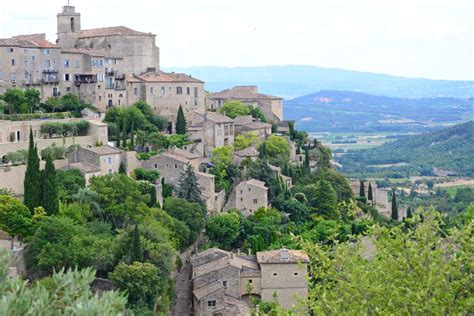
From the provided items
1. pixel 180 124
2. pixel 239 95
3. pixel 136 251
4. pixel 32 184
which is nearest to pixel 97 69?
pixel 180 124

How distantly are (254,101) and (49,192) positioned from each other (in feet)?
132

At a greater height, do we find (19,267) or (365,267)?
(365,267)

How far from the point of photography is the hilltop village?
41469 mm

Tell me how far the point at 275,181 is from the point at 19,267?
23487 millimetres

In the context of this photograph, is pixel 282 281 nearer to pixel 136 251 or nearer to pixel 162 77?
pixel 136 251

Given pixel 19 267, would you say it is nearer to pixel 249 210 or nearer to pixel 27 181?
pixel 27 181

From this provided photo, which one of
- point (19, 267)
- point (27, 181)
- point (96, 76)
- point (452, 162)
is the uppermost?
point (96, 76)

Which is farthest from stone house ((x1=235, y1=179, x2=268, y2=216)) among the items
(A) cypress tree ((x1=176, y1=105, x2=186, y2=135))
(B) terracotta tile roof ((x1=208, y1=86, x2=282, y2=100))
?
(B) terracotta tile roof ((x1=208, y1=86, x2=282, y2=100))

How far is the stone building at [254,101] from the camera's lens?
7688 cm

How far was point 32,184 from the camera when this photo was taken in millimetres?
40875

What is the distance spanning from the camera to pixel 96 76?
6144cm

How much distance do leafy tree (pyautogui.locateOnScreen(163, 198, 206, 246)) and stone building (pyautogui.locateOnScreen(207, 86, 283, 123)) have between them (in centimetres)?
2722

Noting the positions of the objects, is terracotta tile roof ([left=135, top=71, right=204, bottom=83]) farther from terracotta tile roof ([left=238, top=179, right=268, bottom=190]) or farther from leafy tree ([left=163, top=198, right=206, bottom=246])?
leafy tree ([left=163, top=198, right=206, bottom=246])

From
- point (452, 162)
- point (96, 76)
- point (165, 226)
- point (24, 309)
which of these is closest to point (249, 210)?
point (165, 226)
